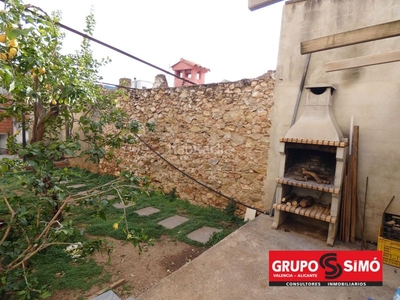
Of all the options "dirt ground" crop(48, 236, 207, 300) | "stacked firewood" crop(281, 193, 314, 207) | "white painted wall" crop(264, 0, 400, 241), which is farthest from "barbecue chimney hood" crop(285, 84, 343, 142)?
"dirt ground" crop(48, 236, 207, 300)

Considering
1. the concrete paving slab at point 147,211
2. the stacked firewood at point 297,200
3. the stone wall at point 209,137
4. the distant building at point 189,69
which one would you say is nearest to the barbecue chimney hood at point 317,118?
the stone wall at point 209,137

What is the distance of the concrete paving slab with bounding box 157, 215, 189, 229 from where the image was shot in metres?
3.75

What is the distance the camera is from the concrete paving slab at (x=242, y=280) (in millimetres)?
1913

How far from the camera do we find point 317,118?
296 cm

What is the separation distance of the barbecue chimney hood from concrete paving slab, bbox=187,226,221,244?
1947 millimetres

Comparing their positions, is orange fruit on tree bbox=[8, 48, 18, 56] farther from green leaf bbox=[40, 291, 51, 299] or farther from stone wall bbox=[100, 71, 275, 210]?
stone wall bbox=[100, 71, 275, 210]

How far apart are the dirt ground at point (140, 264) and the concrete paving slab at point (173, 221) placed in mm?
362

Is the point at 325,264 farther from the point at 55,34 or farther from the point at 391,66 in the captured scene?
Result: the point at 55,34

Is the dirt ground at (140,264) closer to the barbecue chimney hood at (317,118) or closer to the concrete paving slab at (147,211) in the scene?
the concrete paving slab at (147,211)

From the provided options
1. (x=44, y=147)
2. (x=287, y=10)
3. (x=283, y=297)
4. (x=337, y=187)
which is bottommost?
Result: (x=283, y=297)

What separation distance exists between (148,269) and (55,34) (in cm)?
264

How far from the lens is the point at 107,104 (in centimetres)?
360

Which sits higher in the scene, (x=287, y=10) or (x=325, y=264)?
(x=287, y=10)

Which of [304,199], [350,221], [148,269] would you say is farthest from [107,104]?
[350,221]
